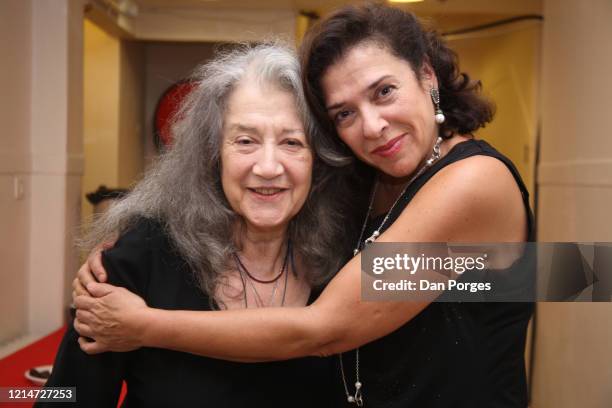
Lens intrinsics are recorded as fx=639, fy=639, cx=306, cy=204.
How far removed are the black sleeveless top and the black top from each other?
24 centimetres

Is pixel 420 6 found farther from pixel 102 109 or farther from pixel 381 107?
pixel 381 107

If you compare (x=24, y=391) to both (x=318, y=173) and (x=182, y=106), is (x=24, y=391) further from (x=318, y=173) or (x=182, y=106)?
(x=318, y=173)

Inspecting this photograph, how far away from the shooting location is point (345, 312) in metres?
1.27

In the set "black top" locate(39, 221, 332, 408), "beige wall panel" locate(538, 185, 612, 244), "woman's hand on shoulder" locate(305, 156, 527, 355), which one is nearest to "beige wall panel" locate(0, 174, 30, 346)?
"black top" locate(39, 221, 332, 408)

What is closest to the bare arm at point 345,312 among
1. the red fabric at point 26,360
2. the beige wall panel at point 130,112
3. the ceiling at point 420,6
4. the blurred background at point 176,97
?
the blurred background at point 176,97

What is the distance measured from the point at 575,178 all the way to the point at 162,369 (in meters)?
2.32

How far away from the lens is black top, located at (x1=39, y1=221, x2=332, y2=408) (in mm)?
1356

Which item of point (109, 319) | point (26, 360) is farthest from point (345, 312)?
point (26, 360)

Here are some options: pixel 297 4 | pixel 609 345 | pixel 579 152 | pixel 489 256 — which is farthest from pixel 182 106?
pixel 297 4

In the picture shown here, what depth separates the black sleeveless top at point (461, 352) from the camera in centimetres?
134

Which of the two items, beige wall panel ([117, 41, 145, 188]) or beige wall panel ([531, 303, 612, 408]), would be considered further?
beige wall panel ([117, 41, 145, 188])

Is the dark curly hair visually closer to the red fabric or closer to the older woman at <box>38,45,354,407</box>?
the older woman at <box>38,45,354,407</box>

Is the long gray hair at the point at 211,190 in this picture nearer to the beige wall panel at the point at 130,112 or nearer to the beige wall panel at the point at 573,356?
the beige wall panel at the point at 573,356

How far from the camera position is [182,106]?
154cm
